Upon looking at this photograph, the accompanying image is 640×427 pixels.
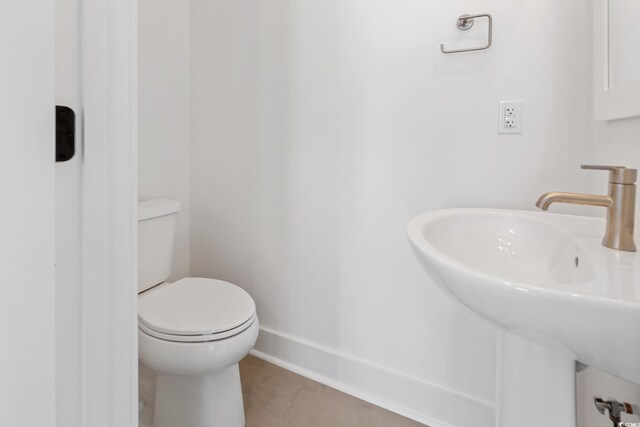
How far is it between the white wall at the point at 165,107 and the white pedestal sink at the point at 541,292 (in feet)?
4.65

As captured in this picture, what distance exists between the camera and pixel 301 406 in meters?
1.42

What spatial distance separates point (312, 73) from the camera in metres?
1.49

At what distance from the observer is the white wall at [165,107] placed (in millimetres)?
1680

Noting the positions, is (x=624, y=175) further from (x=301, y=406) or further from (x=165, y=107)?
(x=165, y=107)

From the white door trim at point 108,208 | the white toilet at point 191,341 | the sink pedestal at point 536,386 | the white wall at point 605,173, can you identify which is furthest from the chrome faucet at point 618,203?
the white toilet at point 191,341

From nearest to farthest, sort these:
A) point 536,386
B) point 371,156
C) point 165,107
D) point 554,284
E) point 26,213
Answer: point 26,213, point 554,284, point 536,386, point 371,156, point 165,107

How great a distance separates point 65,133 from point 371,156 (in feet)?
3.70

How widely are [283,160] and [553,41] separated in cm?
110

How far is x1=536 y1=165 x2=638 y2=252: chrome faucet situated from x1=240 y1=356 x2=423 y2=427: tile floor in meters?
1.03

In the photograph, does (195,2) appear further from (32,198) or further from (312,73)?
(32,198)

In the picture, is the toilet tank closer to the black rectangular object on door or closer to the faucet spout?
the black rectangular object on door

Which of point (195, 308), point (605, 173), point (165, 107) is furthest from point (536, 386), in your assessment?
point (165, 107)

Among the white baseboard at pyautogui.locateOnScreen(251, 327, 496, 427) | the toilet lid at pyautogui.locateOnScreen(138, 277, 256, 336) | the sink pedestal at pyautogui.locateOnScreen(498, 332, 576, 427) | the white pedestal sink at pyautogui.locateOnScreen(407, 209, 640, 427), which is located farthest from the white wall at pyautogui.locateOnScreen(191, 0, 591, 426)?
the sink pedestal at pyautogui.locateOnScreen(498, 332, 576, 427)

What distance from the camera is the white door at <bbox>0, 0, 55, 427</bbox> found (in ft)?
1.14
